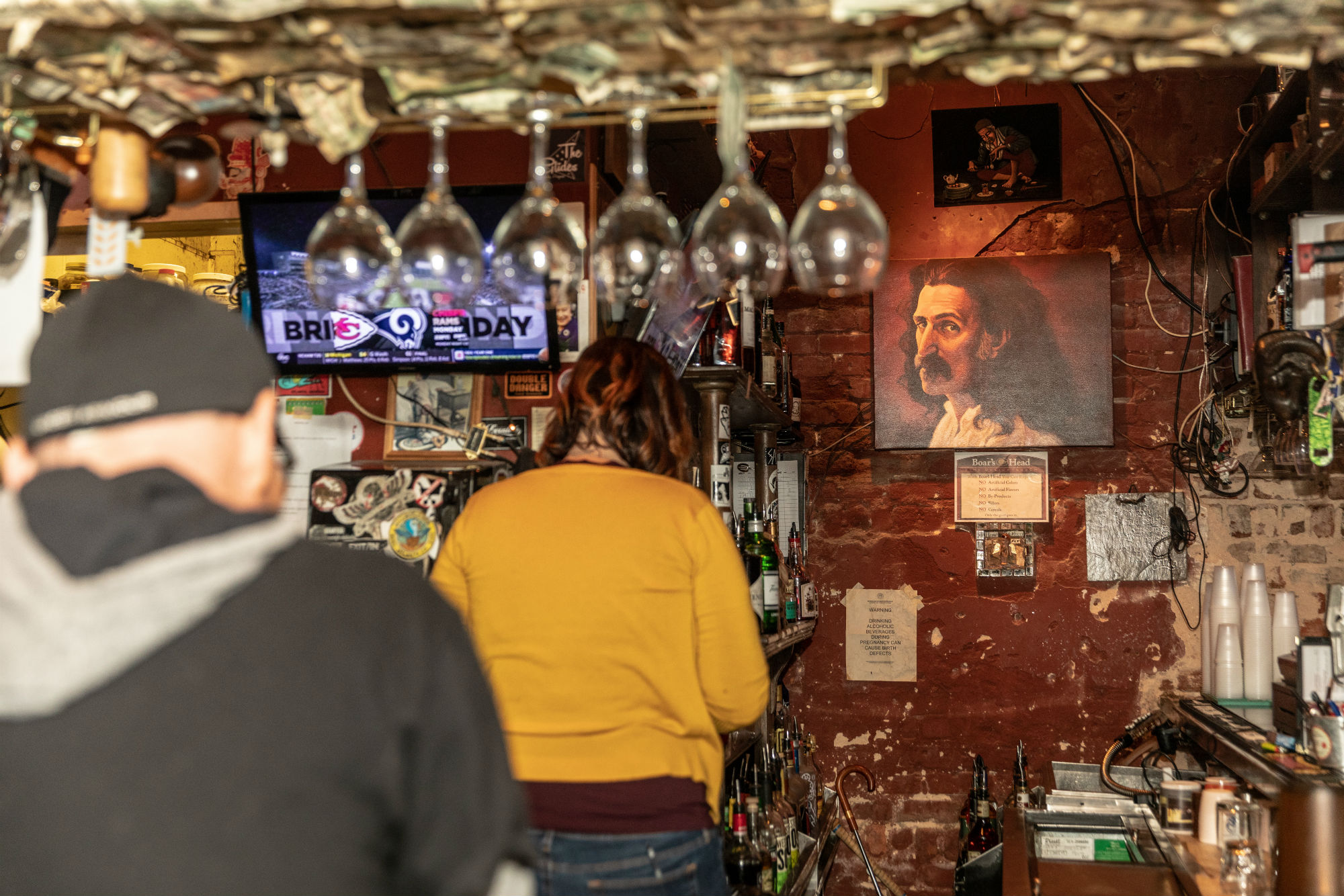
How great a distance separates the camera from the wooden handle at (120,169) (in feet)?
5.00

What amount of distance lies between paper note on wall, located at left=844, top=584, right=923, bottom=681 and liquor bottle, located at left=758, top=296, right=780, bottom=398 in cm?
107

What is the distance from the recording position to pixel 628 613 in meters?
1.95

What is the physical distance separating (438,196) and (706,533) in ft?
2.92

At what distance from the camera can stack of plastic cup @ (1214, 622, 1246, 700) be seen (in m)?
3.70

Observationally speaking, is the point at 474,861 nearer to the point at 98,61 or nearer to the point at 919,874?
the point at 98,61

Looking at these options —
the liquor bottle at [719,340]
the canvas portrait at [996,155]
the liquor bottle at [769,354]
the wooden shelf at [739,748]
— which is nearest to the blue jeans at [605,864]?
the wooden shelf at [739,748]

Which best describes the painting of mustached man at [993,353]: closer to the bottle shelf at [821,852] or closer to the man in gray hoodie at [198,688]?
the bottle shelf at [821,852]

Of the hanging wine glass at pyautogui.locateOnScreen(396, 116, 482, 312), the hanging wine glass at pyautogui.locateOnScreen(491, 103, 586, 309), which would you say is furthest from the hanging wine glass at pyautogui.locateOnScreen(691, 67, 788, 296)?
the hanging wine glass at pyautogui.locateOnScreen(396, 116, 482, 312)

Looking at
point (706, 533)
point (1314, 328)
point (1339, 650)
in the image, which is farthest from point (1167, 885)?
point (1314, 328)

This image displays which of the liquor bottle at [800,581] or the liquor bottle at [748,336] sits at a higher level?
the liquor bottle at [748,336]

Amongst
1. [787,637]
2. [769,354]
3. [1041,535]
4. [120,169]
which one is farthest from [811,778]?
[120,169]

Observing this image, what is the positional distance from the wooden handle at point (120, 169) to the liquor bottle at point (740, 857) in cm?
213

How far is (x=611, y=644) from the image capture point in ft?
6.36

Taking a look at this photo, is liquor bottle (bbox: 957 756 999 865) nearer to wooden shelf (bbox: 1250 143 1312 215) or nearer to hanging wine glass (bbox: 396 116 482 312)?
wooden shelf (bbox: 1250 143 1312 215)
